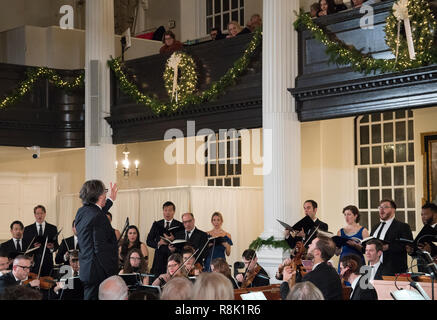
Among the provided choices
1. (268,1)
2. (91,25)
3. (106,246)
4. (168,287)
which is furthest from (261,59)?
(168,287)

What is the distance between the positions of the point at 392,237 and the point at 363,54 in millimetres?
2651

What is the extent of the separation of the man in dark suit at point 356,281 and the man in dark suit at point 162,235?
4.70 meters

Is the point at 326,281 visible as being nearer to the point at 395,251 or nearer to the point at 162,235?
the point at 395,251

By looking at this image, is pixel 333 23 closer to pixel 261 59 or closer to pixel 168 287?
pixel 261 59

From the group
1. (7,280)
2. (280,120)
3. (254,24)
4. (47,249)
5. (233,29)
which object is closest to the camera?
(7,280)

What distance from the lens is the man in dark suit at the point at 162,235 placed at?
1211 centimetres

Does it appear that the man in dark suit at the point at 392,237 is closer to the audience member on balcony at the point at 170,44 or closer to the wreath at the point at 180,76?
the wreath at the point at 180,76

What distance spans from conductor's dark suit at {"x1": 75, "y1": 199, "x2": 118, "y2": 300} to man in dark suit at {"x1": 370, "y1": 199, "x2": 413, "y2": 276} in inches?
146

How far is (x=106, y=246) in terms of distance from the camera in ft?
24.8

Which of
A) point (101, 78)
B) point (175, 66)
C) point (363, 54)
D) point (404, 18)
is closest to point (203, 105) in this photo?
point (175, 66)

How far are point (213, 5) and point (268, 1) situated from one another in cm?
688

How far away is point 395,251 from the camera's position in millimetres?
9898

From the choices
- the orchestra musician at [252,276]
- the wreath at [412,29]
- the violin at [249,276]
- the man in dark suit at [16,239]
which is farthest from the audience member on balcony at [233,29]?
the violin at [249,276]

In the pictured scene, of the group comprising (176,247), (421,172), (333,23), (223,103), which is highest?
(333,23)
